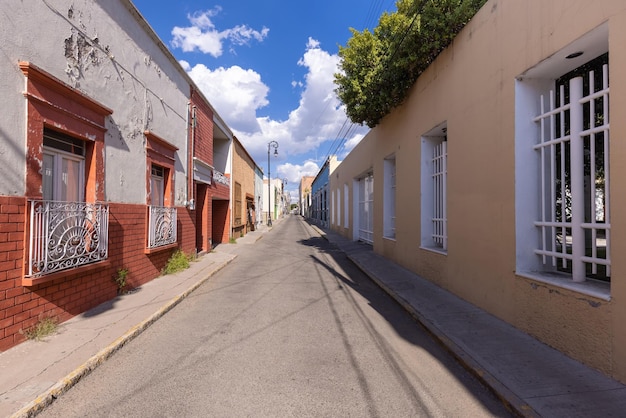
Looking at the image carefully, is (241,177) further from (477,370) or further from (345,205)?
(477,370)

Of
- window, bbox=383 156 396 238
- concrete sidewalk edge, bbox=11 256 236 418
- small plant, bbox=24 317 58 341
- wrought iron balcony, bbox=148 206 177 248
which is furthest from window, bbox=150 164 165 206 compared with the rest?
window, bbox=383 156 396 238

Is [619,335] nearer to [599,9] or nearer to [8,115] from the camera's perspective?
[599,9]

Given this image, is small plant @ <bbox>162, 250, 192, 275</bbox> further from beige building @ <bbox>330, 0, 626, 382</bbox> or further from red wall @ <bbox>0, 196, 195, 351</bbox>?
beige building @ <bbox>330, 0, 626, 382</bbox>

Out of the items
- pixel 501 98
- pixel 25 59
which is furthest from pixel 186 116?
pixel 501 98

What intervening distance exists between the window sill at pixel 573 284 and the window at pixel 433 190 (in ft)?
10.6

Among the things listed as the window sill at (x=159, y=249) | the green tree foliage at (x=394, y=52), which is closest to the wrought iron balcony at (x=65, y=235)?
the window sill at (x=159, y=249)

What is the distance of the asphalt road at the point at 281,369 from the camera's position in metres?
2.92

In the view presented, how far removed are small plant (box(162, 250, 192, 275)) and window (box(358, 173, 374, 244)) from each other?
835cm

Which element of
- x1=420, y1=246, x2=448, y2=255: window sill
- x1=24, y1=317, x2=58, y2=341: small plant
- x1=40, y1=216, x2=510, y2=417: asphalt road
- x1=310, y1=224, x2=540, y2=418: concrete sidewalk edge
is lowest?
x1=40, y1=216, x2=510, y2=417: asphalt road

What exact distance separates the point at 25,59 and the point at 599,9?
239 inches

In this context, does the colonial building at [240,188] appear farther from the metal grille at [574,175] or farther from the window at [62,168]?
the metal grille at [574,175]

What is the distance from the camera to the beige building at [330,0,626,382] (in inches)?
131

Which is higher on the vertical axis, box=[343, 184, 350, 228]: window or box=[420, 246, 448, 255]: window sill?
box=[343, 184, 350, 228]: window

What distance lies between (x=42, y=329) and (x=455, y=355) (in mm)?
4817
